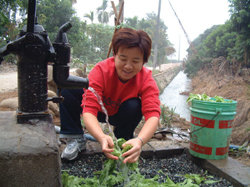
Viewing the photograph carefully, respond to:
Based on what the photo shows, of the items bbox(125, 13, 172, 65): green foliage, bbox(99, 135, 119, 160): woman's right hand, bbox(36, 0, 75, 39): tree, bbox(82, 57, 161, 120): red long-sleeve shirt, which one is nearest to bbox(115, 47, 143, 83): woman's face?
bbox(82, 57, 161, 120): red long-sleeve shirt

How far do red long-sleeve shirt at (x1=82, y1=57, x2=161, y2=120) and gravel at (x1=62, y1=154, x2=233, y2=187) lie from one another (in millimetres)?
550

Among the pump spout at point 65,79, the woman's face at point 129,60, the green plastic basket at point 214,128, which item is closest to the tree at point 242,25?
the green plastic basket at point 214,128

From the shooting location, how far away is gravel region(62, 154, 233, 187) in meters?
1.90

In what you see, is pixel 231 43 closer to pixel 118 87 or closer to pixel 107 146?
pixel 118 87

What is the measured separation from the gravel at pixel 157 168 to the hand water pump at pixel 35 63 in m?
0.92

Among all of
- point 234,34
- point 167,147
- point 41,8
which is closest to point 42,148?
point 167,147

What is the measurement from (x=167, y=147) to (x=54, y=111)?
6.71 feet

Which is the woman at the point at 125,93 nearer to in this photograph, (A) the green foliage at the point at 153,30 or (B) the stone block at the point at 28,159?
(B) the stone block at the point at 28,159

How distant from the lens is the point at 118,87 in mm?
1868

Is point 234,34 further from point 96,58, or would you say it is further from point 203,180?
point 96,58

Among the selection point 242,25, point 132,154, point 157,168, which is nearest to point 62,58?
point 132,154

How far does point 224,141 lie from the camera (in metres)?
2.22

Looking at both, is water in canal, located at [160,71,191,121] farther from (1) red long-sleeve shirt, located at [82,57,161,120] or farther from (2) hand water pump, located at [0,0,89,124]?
(2) hand water pump, located at [0,0,89,124]

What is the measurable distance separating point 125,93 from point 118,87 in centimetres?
10
